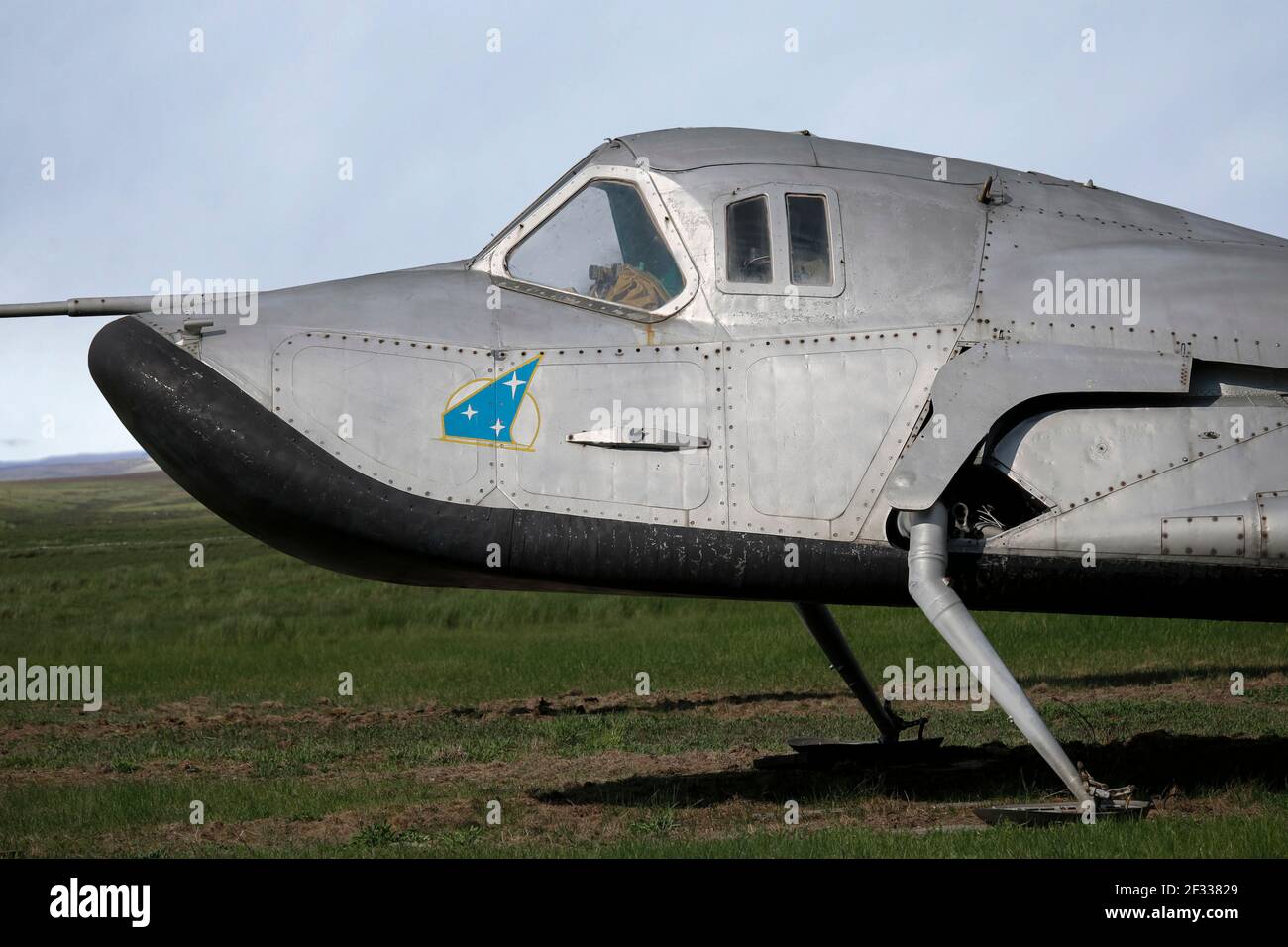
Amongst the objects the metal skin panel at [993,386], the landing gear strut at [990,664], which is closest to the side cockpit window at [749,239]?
the metal skin panel at [993,386]

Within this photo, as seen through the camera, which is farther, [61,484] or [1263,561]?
[61,484]

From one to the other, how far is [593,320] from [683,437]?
2.95 ft

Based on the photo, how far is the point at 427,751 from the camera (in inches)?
492

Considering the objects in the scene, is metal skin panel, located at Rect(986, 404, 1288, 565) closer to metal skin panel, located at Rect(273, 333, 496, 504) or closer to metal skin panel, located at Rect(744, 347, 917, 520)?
metal skin panel, located at Rect(744, 347, 917, 520)

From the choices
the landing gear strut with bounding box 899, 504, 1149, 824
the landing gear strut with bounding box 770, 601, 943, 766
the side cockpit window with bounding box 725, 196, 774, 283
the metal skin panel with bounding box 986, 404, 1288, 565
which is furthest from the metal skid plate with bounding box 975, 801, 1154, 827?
the side cockpit window with bounding box 725, 196, 774, 283

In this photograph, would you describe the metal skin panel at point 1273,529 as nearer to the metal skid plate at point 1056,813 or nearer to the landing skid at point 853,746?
the metal skid plate at point 1056,813

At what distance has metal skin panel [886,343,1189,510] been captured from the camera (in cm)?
780

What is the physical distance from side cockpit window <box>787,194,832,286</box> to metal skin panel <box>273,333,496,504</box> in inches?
79.8

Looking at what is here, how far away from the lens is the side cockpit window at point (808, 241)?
8.36m

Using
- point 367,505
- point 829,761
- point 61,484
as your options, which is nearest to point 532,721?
point 829,761

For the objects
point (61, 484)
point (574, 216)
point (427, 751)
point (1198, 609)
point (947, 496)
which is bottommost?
point (427, 751)
